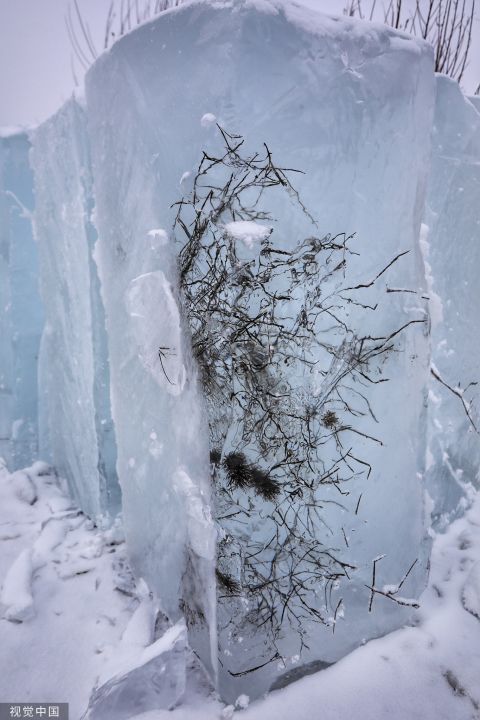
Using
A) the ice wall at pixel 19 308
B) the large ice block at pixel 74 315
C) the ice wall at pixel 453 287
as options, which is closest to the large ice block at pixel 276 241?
the large ice block at pixel 74 315

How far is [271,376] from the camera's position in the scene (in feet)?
4.04

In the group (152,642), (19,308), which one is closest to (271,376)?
(152,642)

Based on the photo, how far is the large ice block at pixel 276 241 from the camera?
3.71 ft

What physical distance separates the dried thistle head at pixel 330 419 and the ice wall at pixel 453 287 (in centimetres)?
82

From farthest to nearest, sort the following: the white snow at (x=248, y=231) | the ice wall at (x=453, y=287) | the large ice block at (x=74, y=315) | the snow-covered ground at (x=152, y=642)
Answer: the large ice block at (x=74, y=315) → the ice wall at (x=453, y=287) → the snow-covered ground at (x=152, y=642) → the white snow at (x=248, y=231)

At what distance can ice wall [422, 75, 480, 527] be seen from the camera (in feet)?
6.12

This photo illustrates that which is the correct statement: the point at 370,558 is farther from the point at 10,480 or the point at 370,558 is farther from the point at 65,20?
the point at 65,20

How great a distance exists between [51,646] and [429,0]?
3735 millimetres

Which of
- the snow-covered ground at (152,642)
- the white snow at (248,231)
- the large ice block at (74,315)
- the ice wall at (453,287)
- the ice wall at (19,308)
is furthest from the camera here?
the ice wall at (19,308)

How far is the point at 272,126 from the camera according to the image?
1133 mm

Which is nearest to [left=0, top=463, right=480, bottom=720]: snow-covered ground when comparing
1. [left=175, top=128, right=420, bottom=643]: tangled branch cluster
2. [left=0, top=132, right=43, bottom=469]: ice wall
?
[left=175, top=128, right=420, bottom=643]: tangled branch cluster

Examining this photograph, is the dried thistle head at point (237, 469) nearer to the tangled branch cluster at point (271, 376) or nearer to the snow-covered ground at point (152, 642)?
the tangled branch cluster at point (271, 376)

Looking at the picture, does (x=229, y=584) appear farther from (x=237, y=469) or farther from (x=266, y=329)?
(x=266, y=329)

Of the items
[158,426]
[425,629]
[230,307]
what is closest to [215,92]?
[230,307]
